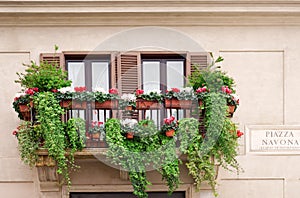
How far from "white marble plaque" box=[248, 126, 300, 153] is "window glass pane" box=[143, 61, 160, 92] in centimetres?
160

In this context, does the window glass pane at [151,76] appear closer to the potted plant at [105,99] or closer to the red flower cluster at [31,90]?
the potted plant at [105,99]

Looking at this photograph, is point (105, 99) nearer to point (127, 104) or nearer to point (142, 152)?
point (127, 104)

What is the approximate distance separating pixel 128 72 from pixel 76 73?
32.4 inches

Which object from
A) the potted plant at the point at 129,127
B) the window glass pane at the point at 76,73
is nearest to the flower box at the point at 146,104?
the potted plant at the point at 129,127

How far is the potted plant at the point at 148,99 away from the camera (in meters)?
8.86

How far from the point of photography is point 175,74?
984 centimetres

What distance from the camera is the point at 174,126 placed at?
28.7 feet

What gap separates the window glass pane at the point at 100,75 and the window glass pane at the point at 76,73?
6.6 inches

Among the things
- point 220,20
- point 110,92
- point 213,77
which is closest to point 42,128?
point 110,92

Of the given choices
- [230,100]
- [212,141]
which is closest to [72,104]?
[212,141]

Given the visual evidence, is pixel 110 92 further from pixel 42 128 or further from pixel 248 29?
pixel 248 29

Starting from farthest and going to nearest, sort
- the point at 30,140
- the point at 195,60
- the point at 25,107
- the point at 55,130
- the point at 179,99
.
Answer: the point at 195,60, the point at 179,99, the point at 25,107, the point at 30,140, the point at 55,130

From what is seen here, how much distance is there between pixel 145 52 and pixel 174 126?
1543 mm

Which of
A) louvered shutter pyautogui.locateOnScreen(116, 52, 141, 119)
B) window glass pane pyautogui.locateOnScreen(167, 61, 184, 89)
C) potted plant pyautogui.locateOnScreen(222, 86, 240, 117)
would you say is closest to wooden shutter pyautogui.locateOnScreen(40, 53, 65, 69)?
louvered shutter pyautogui.locateOnScreen(116, 52, 141, 119)
